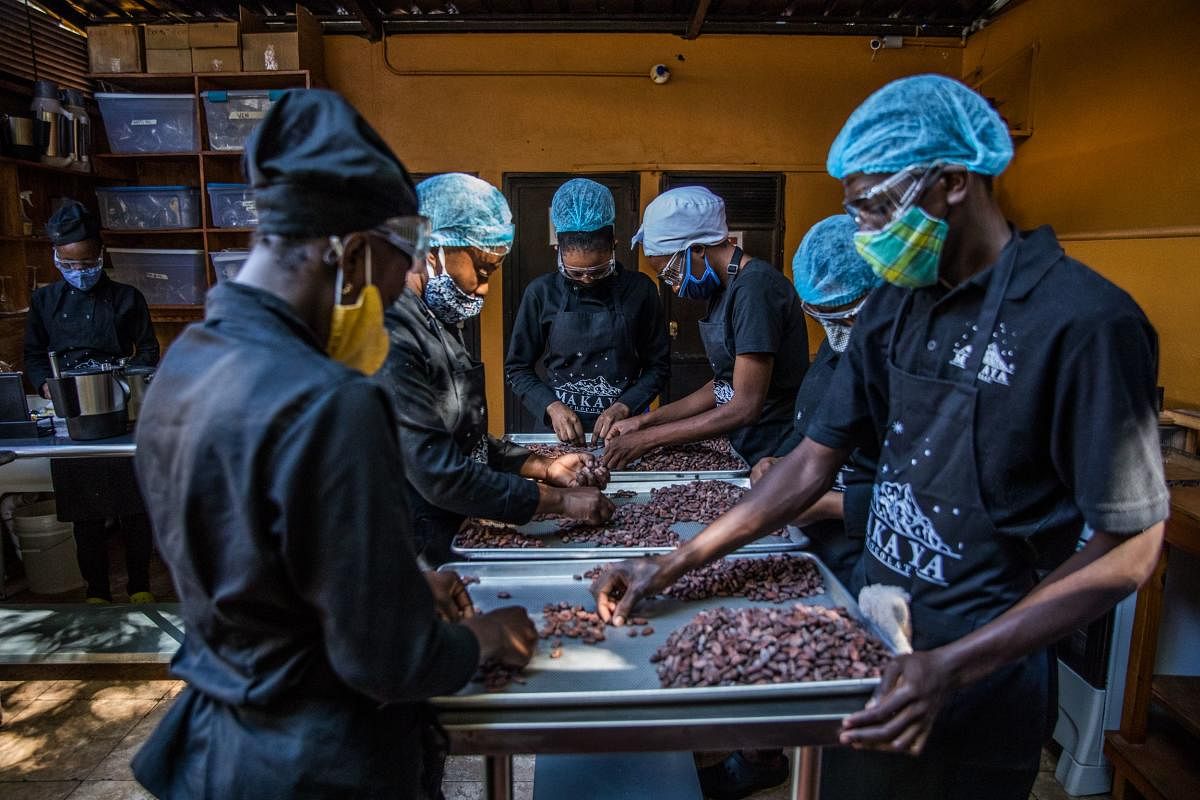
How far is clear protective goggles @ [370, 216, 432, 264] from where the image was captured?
1.34 metres

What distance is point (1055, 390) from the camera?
1.51 m

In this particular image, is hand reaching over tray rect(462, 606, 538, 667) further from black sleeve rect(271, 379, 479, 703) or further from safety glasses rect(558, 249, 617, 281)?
safety glasses rect(558, 249, 617, 281)

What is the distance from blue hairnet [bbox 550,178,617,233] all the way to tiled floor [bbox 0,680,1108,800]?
8.74ft

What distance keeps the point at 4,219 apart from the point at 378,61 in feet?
11.1

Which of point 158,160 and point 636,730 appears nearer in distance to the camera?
point 636,730

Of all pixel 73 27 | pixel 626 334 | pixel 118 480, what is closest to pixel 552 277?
pixel 626 334

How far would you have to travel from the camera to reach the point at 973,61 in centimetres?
697

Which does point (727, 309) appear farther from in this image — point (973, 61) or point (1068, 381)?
point (973, 61)

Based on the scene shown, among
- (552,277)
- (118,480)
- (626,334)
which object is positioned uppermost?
(552,277)

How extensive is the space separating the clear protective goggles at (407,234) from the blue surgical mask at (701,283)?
7.26 ft

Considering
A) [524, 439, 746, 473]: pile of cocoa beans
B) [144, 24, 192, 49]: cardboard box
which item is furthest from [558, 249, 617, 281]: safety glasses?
[144, 24, 192, 49]: cardboard box

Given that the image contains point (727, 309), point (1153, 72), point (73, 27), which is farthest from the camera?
point (73, 27)

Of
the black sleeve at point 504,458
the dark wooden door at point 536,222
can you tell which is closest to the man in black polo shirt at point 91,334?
the black sleeve at point 504,458

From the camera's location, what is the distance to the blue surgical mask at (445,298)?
8.64 feet
